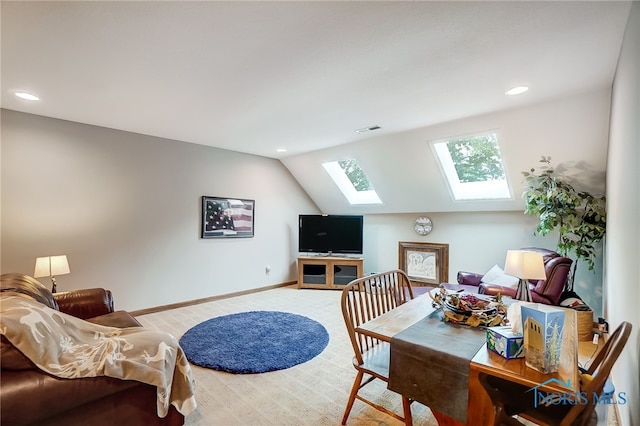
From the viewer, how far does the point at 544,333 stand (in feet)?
3.76

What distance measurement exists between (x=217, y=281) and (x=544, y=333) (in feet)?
15.3

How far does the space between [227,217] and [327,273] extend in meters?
2.17

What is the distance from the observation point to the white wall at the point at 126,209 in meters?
3.36

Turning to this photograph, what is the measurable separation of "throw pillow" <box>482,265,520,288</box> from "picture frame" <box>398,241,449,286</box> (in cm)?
103

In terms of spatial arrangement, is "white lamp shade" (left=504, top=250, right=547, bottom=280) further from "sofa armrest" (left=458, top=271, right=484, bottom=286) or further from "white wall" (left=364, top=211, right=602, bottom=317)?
"white wall" (left=364, top=211, right=602, bottom=317)

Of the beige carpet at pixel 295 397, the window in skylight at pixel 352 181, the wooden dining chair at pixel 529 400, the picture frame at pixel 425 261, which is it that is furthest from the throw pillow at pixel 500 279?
the wooden dining chair at pixel 529 400

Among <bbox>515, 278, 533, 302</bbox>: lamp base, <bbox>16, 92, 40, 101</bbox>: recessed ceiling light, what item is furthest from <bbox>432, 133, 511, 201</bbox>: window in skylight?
<bbox>16, 92, 40, 101</bbox>: recessed ceiling light

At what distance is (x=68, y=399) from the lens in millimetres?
1300

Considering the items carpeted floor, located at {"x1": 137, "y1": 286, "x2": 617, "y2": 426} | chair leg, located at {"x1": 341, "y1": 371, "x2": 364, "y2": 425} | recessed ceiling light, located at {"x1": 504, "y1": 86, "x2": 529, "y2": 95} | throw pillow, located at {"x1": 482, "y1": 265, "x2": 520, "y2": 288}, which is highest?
recessed ceiling light, located at {"x1": 504, "y1": 86, "x2": 529, "y2": 95}

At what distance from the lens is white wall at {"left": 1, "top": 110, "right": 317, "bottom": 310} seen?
3357mm

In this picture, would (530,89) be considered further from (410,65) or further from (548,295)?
(548,295)

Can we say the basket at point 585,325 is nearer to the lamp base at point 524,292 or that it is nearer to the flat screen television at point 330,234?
the lamp base at point 524,292

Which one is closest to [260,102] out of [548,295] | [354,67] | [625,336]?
[354,67]

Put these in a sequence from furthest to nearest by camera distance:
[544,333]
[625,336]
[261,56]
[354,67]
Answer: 1. [354,67]
2. [261,56]
3. [544,333]
4. [625,336]
